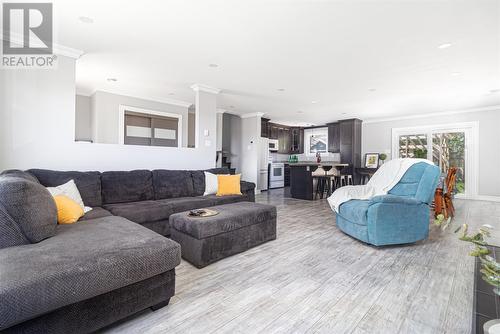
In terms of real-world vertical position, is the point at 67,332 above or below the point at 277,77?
below

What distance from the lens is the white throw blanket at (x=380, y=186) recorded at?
11.0 ft

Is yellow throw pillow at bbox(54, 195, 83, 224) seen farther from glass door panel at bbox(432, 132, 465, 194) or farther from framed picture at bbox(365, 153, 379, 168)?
glass door panel at bbox(432, 132, 465, 194)

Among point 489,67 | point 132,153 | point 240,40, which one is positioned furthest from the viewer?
point 132,153

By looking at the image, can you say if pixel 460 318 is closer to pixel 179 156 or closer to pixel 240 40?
pixel 240 40

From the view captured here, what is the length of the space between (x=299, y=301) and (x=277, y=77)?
11.3ft

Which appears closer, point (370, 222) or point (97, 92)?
point (370, 222)

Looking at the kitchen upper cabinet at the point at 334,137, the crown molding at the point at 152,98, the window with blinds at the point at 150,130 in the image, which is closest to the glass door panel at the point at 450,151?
the kitchen upper cabinet at the point at 334,137

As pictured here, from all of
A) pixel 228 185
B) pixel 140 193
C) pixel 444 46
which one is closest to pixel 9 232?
pixel 140 193

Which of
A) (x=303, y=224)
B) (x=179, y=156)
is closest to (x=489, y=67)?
(x=303, y=224)

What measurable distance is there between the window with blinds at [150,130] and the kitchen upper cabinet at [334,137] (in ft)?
17.6

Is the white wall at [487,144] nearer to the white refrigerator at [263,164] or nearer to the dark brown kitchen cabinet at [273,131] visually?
the dark brown kitchen cabinet at [273,131]

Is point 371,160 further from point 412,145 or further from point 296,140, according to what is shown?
point 296,140

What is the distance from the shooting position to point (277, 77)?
160 inches

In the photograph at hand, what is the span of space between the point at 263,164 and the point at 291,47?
188 inches
